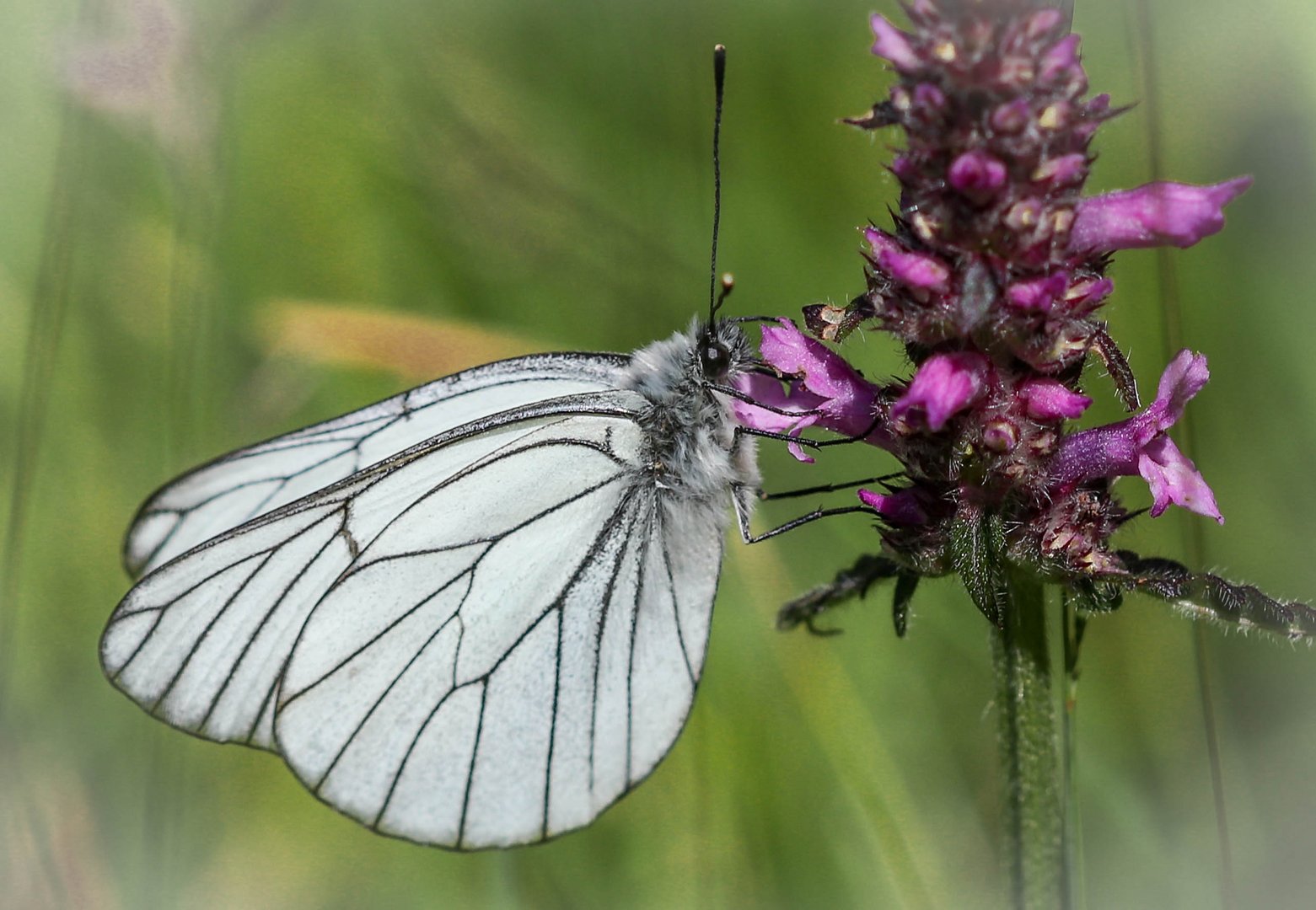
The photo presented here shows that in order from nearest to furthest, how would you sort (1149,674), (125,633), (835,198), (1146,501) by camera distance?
(125,633), (1149,674), (1146,501), (835,198)

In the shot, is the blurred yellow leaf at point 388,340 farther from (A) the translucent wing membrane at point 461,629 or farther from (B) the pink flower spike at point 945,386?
(B) the pink flower spike at point 945,386

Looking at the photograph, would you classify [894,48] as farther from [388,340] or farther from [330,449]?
[388,340]

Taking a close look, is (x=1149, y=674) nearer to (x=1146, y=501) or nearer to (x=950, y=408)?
(x=1146, y=501)

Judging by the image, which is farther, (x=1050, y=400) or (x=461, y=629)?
(x=461, y=629)

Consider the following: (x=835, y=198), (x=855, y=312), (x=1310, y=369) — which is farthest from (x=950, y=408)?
(x=835, y=198)

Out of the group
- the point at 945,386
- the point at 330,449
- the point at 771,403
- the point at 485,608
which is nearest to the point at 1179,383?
the point at 945,386

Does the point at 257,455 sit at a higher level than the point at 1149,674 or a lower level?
higher
